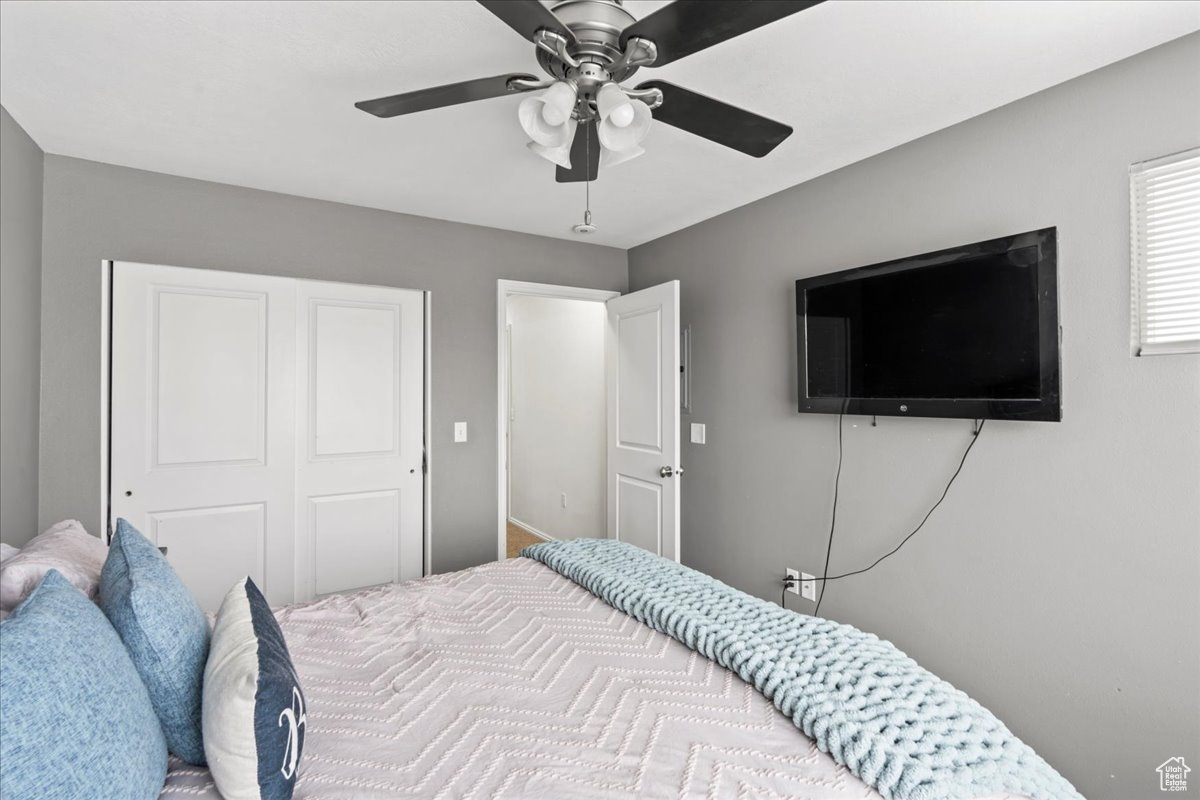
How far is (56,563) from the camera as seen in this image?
3.73 ft

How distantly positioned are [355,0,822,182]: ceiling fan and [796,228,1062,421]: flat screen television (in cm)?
98

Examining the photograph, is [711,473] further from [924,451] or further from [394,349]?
[394,349]

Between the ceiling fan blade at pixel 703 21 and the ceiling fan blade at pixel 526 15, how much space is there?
155 millimetres

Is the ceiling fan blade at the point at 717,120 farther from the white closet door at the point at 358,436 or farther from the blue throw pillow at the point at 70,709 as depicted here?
the white closet door at the point at 358,436

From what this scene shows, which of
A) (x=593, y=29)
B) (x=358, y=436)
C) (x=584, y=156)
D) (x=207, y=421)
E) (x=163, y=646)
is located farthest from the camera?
(x=358, y=436)

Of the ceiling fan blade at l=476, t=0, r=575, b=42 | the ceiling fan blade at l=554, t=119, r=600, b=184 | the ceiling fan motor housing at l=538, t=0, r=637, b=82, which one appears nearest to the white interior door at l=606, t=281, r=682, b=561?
the ceiling fan blade at l=554, t=119, r=600, b=184

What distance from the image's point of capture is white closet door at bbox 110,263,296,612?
250cm

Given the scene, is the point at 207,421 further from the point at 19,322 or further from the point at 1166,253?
the point at 1166,253

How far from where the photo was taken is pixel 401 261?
3150mm

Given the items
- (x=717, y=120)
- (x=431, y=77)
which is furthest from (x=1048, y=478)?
(x=431, y=77)

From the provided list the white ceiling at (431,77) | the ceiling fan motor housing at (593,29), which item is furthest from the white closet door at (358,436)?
the ceiling fan motor housing at (593,29)

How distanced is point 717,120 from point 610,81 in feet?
1.06

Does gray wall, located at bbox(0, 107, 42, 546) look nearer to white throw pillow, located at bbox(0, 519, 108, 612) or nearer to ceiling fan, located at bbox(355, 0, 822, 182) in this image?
white throw pillow, located at bbox(0, 519, 108, 612)

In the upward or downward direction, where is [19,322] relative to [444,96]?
downward
